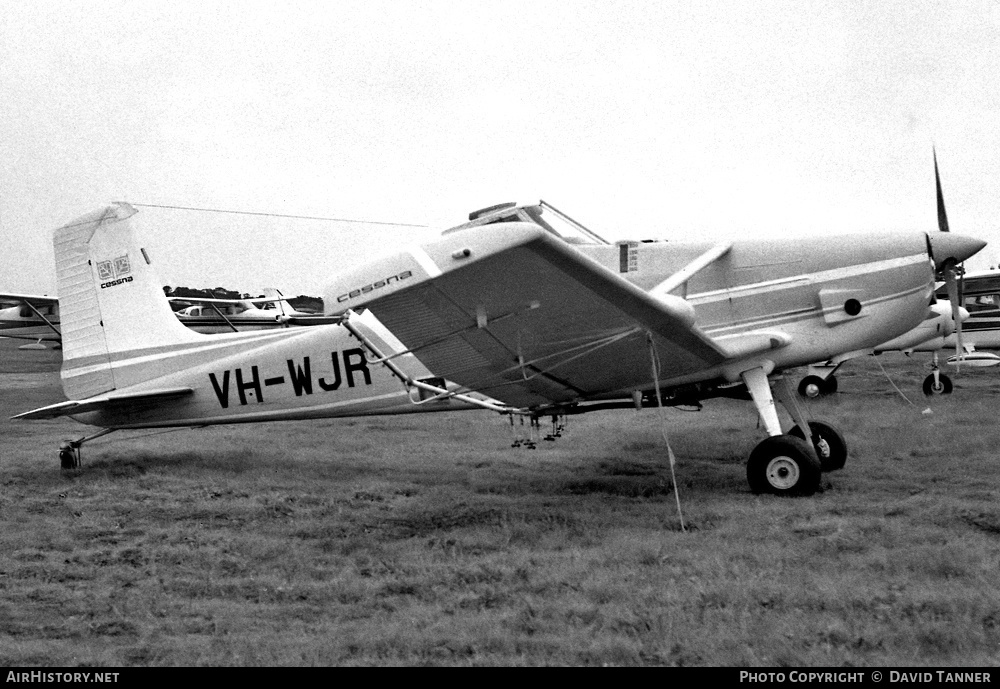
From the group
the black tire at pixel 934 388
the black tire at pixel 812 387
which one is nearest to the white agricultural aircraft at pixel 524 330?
the black tire at pixel 812 387

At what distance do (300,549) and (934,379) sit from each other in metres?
13.3

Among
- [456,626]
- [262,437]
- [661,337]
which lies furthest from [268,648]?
[262,437]

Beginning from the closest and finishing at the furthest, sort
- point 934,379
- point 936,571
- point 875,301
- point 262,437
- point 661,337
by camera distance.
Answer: point 936,571
point 661,337
point 875,301
point 262,437
point 934,379

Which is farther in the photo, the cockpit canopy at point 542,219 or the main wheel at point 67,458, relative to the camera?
the main wheel at point 67,458

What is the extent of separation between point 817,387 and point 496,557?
37.8 feet

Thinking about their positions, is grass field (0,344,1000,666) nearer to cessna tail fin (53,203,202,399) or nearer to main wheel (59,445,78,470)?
main wheel (59,445,78,470)

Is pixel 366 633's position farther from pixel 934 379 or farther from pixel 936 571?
pixel 934 379

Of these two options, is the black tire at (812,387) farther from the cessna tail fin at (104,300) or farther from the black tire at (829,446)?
the cessna tail fin at (104,300)

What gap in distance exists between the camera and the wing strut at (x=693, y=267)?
7309 mm

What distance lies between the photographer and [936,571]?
176 inches

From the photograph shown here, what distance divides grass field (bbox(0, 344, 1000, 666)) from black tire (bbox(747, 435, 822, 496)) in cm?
19

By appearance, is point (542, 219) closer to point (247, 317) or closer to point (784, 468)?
point (784, 468)

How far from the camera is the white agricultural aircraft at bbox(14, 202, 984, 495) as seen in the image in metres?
5.67

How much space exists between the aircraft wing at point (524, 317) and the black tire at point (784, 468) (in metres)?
0.81
